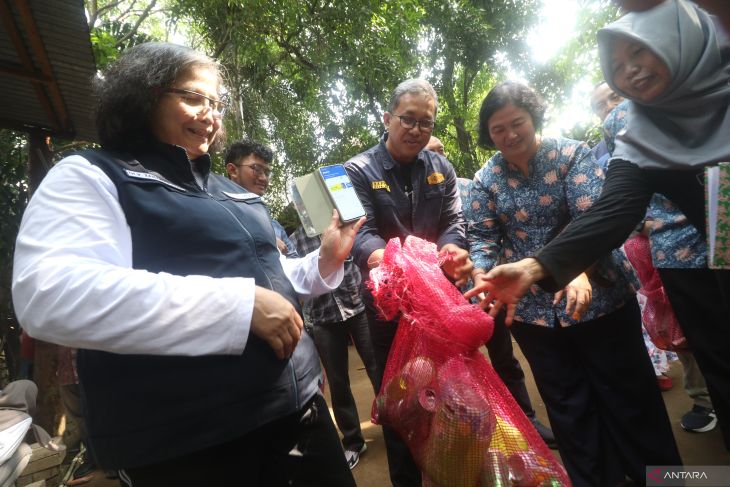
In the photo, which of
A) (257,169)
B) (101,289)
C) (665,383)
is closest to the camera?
(101,289)

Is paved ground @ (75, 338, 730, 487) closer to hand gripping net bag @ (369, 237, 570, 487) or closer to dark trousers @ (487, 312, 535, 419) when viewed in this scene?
dark trousers @ (487, 312, 535, 419)

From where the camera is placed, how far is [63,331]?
0.86m

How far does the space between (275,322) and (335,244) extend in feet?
1.68

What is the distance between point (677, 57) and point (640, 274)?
164cm

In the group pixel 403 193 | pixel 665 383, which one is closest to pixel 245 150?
pixel 403 193

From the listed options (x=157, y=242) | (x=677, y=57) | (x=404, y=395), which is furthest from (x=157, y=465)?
(x=677, y=57)

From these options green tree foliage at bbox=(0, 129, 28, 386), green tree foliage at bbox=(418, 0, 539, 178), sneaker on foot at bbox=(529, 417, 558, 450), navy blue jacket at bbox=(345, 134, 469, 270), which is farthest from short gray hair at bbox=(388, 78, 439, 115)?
green tree foliage at bbox=(418, 0, 539, 178)

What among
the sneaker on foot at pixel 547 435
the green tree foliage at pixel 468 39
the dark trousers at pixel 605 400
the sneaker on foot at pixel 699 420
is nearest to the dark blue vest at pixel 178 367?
the dark trousers at pixel 605 400

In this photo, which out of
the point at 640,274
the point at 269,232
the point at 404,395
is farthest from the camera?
the point at 640,274

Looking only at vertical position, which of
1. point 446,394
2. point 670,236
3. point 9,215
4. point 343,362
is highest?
point 9,215

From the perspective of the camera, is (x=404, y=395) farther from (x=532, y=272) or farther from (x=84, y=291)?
(x=84, y=291)

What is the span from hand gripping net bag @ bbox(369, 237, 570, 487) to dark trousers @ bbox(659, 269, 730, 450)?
39.7 inches

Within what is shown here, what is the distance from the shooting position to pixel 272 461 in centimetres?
124

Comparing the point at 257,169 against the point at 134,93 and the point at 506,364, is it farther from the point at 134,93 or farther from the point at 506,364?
the point at 506,364
